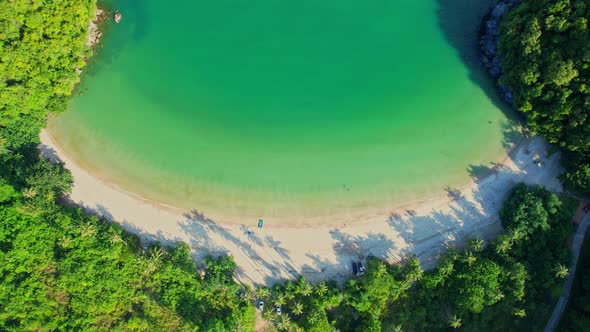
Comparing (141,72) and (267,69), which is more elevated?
(141,72)

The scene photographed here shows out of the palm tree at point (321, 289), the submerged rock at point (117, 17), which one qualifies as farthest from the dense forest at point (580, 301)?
the submerged rock at point (117, 17)

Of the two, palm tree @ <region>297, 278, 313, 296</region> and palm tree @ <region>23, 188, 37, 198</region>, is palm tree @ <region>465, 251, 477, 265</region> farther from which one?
palm tree @ <region>23, 188, 37, 198</region>

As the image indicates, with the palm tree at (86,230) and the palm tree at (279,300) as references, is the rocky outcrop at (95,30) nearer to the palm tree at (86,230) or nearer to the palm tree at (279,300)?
the palm tree at (86,230)

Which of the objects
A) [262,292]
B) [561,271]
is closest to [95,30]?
[262,292]

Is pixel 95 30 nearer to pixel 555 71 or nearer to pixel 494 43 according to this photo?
pixel 494 43

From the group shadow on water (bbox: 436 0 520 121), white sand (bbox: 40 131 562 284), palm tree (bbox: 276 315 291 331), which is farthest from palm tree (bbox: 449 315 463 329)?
shadow on water (bbox: 436 0 520 121)

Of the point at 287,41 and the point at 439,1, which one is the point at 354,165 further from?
the point at 439,1

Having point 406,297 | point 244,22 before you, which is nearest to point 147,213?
point 244,22
